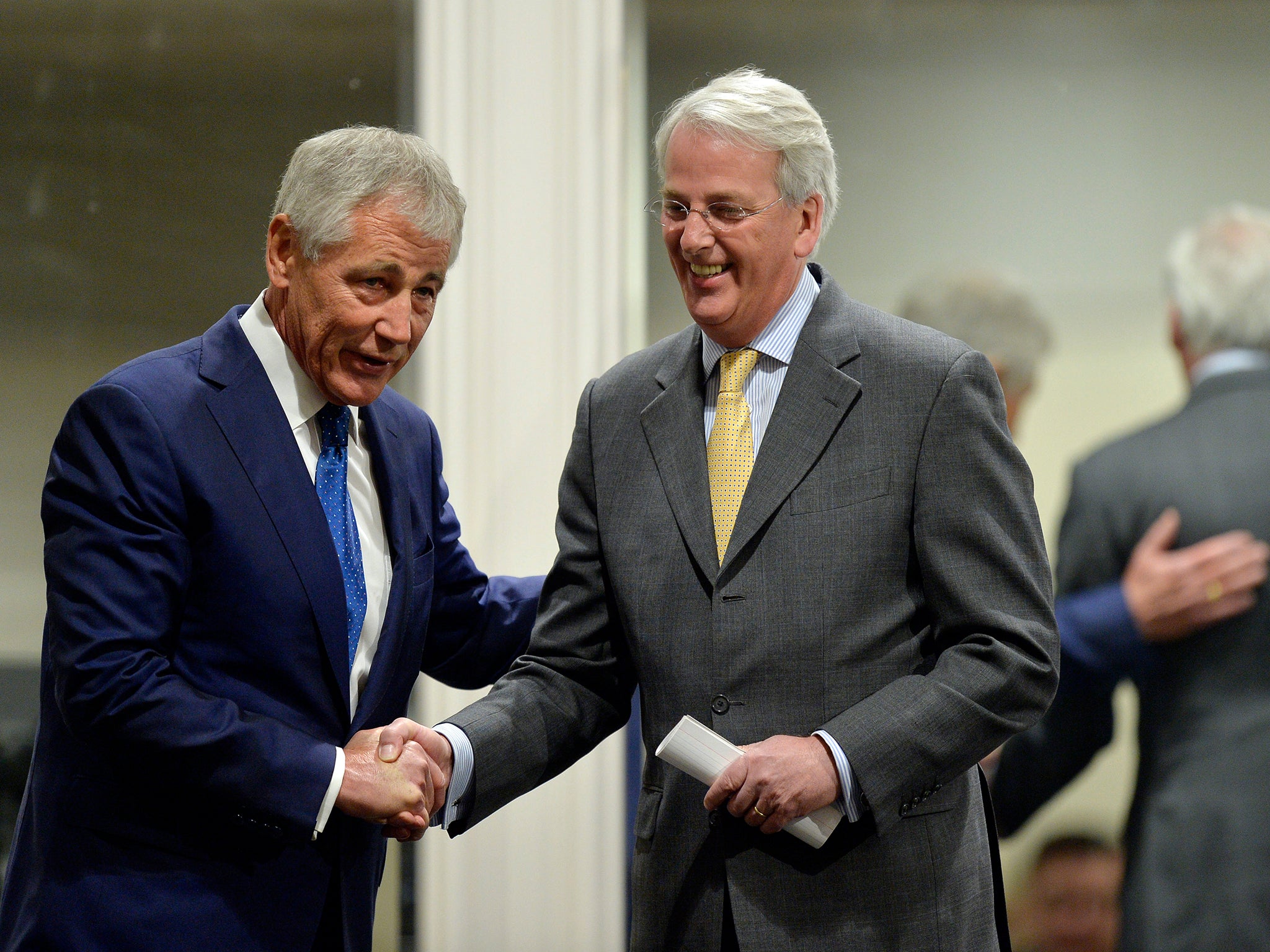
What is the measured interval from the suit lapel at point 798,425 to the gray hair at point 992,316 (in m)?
1.29

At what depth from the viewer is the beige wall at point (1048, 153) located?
2953 mm

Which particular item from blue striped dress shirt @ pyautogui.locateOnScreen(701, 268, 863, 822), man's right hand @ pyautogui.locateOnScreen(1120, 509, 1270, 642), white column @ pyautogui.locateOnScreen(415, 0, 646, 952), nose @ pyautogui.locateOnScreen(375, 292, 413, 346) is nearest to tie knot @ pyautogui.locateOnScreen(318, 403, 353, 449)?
nose @ pyautogui.locateOnScreen(375, 292, 413, 346)

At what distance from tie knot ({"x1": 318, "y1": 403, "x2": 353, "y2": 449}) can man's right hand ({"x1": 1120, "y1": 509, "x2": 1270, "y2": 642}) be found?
1.85 metres

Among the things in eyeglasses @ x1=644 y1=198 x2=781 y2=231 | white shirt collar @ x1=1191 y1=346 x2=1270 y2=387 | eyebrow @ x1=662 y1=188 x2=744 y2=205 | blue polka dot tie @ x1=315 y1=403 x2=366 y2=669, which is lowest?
blue polka dot tie @ x1=315 y1=403 x2=366 y2=669

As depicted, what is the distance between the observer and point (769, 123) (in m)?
1.74

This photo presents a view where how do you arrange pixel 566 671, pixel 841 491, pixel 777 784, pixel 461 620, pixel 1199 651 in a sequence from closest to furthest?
pixel 777 784 < pixel 841 491 < pixel 566 671 < pixel 461 620 < pixel 1199 651

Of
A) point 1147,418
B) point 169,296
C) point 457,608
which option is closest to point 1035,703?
point 457,608

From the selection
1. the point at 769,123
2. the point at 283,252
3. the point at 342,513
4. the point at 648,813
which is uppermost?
the point at 769,123

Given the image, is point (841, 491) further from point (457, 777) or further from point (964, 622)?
point (457, 777)

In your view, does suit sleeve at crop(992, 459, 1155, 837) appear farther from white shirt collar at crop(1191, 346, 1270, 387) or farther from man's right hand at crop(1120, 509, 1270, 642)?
white shirt collar at crop(1191, 346, 1270, 387)

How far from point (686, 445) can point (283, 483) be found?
1.74ft

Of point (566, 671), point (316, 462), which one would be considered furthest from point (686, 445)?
point (316, 462)

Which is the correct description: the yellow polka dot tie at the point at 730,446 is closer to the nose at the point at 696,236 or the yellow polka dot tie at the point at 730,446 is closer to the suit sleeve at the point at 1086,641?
the nose at the point at 696,236

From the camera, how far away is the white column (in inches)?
118
